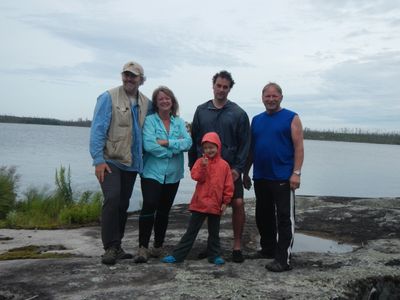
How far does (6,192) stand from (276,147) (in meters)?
8.38

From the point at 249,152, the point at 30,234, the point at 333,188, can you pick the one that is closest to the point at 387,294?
the point at 249,152

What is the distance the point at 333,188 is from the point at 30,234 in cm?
2241

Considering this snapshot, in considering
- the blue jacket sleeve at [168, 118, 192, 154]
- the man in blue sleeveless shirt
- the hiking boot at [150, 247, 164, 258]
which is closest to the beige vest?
the blue jacket sleeve at [168, 118, 192, 154]

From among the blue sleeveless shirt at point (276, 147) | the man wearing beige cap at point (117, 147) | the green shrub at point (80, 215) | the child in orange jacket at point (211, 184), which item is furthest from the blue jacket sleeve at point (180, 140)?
the green shrub at point (80, 215)

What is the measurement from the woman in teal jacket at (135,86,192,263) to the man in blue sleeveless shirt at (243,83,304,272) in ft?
2.87

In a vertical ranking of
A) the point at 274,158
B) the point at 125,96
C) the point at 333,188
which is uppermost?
the point at 125,96

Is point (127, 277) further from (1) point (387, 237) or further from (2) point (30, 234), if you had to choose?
(1) point (387, 237)

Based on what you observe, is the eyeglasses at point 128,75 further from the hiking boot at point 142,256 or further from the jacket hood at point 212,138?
the hiking boot at point 142,256

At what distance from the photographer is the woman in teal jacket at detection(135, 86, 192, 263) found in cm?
534

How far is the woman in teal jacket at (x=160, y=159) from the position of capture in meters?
5.34

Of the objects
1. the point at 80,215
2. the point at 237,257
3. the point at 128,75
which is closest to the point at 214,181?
the point at 237,257

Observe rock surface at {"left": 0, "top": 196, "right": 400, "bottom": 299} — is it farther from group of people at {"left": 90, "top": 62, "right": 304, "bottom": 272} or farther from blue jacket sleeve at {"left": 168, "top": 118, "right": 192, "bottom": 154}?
blue jacket sleeve at {"left": 168, "top": 118, "right": 192, "bottom": 154}

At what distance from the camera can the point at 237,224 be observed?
18.2 ft

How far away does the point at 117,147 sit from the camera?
207 inches
